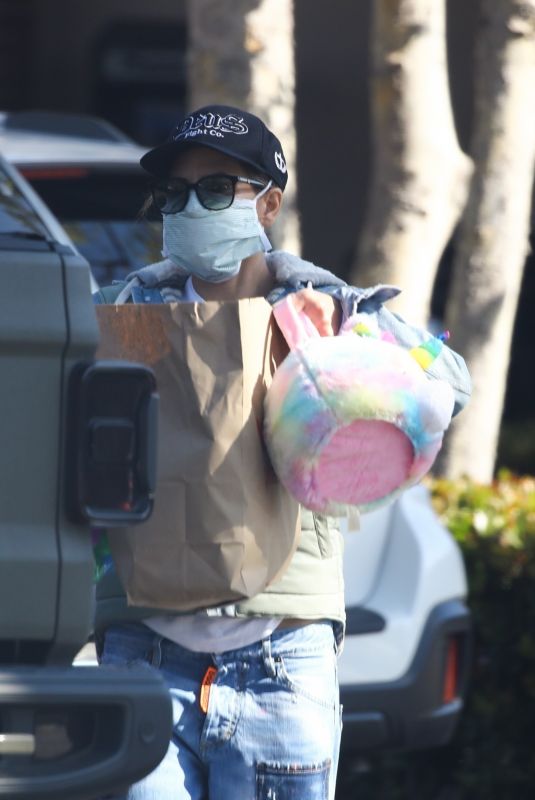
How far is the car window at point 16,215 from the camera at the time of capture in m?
2.87

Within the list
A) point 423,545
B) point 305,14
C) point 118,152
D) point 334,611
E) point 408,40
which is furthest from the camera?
point 305,14

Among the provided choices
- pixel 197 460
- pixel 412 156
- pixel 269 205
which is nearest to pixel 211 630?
pixel 197 460

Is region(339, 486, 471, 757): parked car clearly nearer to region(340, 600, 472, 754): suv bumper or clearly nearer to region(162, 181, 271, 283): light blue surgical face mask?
region(340, 600, 472, 754): suv bumper

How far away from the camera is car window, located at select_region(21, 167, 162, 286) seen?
15.8 feet

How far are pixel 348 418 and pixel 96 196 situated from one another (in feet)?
8.30

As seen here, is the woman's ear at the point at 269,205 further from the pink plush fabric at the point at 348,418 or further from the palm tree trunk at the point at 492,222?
the palm tree trunk at the point at 492,222

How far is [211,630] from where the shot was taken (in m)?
2.83

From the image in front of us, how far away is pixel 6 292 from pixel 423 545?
92.9 inches

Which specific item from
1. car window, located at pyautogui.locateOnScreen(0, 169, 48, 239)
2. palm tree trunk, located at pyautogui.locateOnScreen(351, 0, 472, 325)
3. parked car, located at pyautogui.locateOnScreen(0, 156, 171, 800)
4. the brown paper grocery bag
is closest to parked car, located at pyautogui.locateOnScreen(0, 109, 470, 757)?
palm tree trunk, located at pyautogui.locateOnScreen(351, 0, 472, 325)

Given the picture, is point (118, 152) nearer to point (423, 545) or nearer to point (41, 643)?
point (423, 545)

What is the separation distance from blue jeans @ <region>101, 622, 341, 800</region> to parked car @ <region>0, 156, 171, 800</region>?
0.29m

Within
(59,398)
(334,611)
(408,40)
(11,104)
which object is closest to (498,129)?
(408,40)

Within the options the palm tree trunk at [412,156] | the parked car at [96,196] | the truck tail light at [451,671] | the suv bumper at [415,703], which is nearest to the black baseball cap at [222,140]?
the parked car at [96,196]

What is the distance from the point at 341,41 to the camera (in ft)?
39.0
